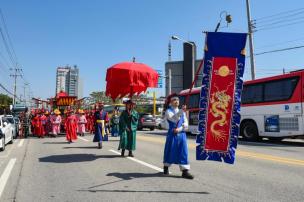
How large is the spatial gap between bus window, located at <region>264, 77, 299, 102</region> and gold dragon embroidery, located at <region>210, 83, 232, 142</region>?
34.4 ft

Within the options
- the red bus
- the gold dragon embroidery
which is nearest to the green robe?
the gold dragon embroidery

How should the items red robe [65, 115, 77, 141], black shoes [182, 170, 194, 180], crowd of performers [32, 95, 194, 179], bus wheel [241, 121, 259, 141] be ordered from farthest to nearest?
1. bus wheel [241, 121, 259, 141]
2. red robe [65, 115, 77, 141]
3. crowd of performers [32, 95, 194, 179]
4. black shoes [182, 170, 194, 180]

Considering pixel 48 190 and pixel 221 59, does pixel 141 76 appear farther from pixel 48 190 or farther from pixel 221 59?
pixel 48 190

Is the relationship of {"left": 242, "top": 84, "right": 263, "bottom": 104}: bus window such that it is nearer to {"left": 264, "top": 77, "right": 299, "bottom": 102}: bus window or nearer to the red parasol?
{"left": 264, "top": 77, "right": 299, "bottom": 102}: bus window

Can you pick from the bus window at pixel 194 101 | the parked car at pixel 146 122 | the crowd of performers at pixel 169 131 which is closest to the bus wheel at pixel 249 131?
the bus window at pixel 194 101

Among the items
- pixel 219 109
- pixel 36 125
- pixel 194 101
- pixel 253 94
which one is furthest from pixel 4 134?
pixel 194 101

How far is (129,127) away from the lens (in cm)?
1112

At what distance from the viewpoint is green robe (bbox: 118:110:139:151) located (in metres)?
11.2

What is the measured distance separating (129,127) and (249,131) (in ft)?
33.7

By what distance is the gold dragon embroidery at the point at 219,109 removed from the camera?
24.6ft

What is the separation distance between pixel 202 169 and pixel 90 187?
10.6 ft

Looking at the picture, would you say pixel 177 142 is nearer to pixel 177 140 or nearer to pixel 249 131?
pixel 177 140

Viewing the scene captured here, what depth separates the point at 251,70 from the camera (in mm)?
26562

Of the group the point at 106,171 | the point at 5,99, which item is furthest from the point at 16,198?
the point at 5,99
